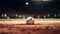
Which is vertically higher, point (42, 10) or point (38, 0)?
point (38, 0)

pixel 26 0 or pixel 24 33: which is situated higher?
pixel 26 0

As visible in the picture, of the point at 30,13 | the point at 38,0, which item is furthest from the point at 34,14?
the point at 38,0

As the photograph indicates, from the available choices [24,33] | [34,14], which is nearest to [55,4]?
[34,14]

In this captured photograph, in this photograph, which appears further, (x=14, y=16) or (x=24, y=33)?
(x=14, y=16)

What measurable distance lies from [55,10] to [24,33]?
4836 millimetres

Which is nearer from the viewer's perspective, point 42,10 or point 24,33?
point 24,33

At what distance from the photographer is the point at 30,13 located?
802 cm

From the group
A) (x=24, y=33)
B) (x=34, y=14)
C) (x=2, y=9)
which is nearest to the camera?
(x=24, y=33)

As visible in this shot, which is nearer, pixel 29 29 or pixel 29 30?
pixel 29 30

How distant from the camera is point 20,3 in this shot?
7.91 m

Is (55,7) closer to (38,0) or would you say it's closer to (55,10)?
(55,10)

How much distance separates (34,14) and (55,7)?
3.88 feet

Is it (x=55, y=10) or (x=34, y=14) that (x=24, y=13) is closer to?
(x=34, y=14)

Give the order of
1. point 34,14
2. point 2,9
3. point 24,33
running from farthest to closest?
point 34,14 < point 2,9 < point 24,33
